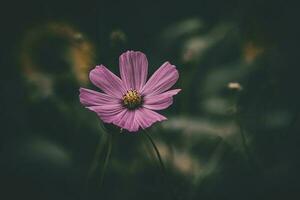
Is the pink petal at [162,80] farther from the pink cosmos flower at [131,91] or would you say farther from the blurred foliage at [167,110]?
the blurred foliage at [167,110]

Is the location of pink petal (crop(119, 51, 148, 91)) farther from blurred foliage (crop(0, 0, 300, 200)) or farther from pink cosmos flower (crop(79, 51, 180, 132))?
blurred foliage (crop(0, 0, 300, 200))

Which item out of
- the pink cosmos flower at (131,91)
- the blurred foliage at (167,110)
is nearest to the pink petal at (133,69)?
the pink cosmos flower at (131,91)

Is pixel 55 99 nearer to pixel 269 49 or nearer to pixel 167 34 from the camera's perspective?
pixel 167 34

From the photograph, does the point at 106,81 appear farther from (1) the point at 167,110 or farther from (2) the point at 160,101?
(1) the point at 167,110

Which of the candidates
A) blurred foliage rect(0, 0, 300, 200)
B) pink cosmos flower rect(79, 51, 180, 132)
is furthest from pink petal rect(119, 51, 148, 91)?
blurred foliage rect(0, 0, 300, 200)

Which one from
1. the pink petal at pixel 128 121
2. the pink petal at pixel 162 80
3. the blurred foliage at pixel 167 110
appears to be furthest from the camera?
the blurred foliage at pixel 167 110

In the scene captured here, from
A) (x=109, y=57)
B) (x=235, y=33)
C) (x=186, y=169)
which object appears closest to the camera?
(x=186, y=169)

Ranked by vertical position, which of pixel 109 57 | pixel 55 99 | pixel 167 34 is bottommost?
pixel 55 99

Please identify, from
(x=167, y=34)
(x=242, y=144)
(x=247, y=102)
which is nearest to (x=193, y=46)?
(x=167, y=34)

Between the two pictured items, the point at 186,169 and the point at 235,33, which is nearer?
the point at 186,169
